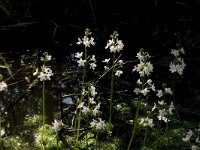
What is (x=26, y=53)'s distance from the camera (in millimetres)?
4934

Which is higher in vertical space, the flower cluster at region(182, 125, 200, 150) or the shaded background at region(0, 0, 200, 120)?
the shaded background at region(0, 0, 200, 120)

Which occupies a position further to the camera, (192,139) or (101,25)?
(101,25)

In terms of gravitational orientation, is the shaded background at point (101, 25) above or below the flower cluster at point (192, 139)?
above

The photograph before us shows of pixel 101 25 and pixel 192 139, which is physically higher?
pixel 101 25

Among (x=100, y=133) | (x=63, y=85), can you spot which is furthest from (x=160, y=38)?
(x=100, y=133)

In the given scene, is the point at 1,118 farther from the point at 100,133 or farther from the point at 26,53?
the point at 26,53

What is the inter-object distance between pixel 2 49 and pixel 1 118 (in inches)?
58.3

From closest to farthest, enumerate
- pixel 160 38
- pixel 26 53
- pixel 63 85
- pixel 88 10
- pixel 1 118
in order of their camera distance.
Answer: pixel 1 118 → pixel 63 85 → pixel 26 53 → pixel 160 38 → pixel 88 10

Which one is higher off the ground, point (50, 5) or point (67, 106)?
point (50, 5)

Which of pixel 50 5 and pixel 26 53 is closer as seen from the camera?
pixel 26 53

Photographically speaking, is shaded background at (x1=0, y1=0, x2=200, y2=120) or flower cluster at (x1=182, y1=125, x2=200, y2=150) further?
shaded background at (x1=0, y1=0, x2=200, y2=120)

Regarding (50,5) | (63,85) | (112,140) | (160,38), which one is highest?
(50,5)

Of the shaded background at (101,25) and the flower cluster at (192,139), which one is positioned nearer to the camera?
the flower cluster at (192,139)

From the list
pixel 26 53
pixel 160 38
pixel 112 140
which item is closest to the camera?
pixel 112 140
